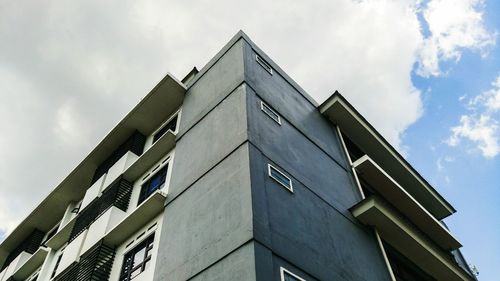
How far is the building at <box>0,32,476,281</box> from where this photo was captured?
328 inches

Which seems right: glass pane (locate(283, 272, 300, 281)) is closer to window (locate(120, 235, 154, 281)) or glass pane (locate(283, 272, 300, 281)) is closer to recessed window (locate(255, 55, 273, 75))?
window (locate(120, 235, 154, 281))

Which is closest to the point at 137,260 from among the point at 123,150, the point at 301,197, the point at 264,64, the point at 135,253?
the point at 135,253

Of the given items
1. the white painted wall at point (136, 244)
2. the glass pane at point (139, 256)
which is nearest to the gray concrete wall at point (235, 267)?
the white painted wall at point (136, 244)

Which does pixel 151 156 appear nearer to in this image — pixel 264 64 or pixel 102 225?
pixel 102 225

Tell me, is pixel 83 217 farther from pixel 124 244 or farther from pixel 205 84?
pixel 205 84

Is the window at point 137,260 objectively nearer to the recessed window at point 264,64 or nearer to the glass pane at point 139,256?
the glass pane at point 139,256

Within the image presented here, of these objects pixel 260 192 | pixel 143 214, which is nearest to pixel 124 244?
pixel 143 214

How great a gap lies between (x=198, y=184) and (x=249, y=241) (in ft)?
10.5

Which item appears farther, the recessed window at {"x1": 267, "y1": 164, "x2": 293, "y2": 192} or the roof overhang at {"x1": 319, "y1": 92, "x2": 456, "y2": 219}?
the roof overhang at {"x1": 319, "y1": 92, "x2": 456, "y2": 219}

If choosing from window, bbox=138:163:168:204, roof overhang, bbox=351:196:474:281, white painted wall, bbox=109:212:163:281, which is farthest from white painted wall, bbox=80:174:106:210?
roof overhang, bbox=351:196:474:281

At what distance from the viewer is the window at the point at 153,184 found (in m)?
12.9

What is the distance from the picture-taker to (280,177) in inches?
381

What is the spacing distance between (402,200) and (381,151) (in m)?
2.50

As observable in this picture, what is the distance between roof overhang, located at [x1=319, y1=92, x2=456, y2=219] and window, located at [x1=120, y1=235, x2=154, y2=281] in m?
8.05
